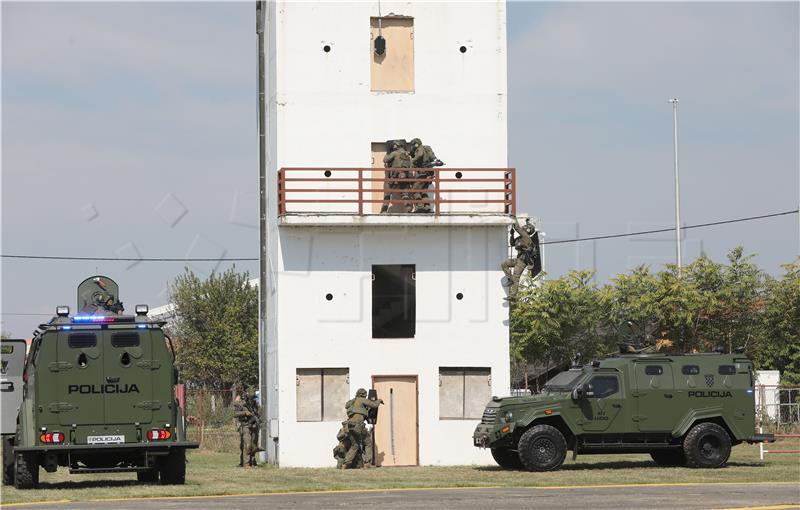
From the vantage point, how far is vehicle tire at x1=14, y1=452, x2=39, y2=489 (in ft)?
72.7

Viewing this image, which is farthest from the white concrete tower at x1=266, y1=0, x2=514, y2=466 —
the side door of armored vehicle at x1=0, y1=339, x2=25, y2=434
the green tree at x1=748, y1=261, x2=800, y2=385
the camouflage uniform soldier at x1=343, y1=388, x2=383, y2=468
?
the green tree at x1=748, y1=261, x2=800, y2=385

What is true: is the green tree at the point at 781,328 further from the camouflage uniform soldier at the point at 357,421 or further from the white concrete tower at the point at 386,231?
the camouflage uniform soldier at the point at 357,421

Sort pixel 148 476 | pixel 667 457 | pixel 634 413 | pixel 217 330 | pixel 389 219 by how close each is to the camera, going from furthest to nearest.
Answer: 1. pixel 217 330
2. pixel 389 219
3. pixel 667 457
4. pixel 634 413
5. pixel 148 476

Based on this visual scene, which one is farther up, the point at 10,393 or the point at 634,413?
the point at 10,393

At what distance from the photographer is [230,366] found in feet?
219

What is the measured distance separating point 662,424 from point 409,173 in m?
8.01

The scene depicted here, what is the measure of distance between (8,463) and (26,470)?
178 centimetres

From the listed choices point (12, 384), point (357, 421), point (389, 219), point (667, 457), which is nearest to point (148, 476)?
point (12, 384)

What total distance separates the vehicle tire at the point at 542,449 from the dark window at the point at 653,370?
250 centimetres

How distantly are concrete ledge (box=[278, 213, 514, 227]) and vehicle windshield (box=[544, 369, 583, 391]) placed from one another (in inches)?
172

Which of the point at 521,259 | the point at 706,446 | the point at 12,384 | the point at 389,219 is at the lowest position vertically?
the point at 706,446

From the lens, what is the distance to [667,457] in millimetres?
29141

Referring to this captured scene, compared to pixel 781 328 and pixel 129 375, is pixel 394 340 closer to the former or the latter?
pixel 129 375

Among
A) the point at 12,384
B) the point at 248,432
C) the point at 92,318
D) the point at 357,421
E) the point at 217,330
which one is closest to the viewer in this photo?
the point at 92,318
